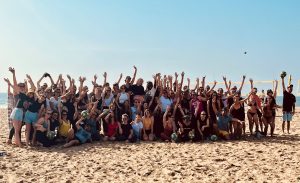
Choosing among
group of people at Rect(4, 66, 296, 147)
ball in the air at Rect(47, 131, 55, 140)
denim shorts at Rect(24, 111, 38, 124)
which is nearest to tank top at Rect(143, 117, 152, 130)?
group of people at Rect(4, 66, 296, 147)

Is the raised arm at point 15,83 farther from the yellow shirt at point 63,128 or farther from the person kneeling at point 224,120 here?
the person kneeling at point 224,120

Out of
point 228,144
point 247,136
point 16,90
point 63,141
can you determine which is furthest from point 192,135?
point 16,90

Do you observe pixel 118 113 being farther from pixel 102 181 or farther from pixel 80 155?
pixel 102 181

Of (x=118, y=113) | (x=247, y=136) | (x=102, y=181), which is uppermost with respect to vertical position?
(x=118, y=113)

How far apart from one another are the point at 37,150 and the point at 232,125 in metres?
4.96

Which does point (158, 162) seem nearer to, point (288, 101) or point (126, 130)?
point (126, 130)

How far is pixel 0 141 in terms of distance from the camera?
9.06 meters

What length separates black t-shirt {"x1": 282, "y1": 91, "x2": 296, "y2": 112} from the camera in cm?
945

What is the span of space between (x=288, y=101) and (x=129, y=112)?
14.6 feet

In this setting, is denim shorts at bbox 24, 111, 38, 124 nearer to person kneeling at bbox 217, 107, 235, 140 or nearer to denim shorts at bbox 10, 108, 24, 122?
denim shorts at bbox 10, 108, 24, 122

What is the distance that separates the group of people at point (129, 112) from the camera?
8.25 m

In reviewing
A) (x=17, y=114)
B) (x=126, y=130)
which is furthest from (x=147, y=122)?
(x=17, y=114)

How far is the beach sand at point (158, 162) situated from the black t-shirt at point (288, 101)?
1.50 m

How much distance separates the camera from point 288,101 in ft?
31.0
